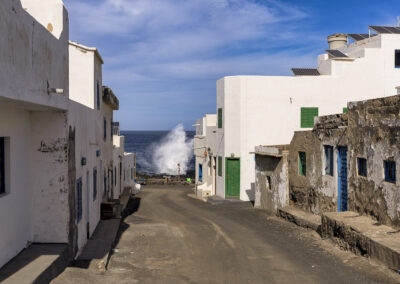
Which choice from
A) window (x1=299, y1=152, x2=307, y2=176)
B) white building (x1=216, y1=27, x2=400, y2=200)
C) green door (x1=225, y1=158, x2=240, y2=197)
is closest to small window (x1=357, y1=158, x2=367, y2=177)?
window (x1=299, y1=152, x2=307, y2=176)

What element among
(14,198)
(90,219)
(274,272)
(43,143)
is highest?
(43,143)

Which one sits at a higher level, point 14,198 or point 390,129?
point 390,129

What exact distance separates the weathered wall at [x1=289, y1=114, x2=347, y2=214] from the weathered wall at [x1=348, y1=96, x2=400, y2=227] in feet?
3.07

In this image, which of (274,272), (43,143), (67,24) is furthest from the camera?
(274,272)

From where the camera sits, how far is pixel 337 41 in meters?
32.9

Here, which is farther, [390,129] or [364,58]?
[364,58]

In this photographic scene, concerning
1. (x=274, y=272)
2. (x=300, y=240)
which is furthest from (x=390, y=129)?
(x=274, y=272)

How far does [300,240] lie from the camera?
14023mm

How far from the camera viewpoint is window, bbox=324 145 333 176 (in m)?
16.3

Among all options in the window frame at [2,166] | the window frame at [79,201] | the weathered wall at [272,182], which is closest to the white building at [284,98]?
the weathered wall at [272,182]

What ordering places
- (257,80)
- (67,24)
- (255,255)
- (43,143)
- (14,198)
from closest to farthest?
(14,198) < (43,143) < (67,24) < (255,255) < (257,80)

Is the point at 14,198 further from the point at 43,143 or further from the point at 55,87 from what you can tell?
the point at 55,87

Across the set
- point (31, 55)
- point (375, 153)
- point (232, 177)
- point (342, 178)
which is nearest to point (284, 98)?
point (232, 177)

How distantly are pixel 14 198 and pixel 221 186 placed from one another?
20601 mm
